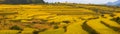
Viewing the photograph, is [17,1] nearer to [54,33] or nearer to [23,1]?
[23,1]

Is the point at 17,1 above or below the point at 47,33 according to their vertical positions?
below

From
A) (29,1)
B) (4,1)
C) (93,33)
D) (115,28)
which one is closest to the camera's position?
(93,33)

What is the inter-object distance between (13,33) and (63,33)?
3.09m

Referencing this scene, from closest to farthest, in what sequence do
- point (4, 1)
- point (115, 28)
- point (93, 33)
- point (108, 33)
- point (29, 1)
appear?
point (108, 33) → point (93, 33) → point (115, 28) → point (4, 1) → point (29, 1)

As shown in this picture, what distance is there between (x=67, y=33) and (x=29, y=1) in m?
57.5

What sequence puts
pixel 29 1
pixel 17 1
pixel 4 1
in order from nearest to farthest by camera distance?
pixel 4 1 → pixel 17 1 → pixel 29 1

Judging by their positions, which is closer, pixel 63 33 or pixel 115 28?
pixel 63 33

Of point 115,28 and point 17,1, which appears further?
point 17,1

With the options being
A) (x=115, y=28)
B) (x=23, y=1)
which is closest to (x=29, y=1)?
(x=23, y=1)

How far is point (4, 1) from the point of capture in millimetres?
62688

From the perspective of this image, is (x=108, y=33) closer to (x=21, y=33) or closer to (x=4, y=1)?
(x=21, y=33)

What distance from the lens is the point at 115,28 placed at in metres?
18.7

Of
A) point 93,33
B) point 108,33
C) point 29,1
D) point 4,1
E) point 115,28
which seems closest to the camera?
point 108,33

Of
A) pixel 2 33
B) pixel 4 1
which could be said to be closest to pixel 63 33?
pixel 2 33
